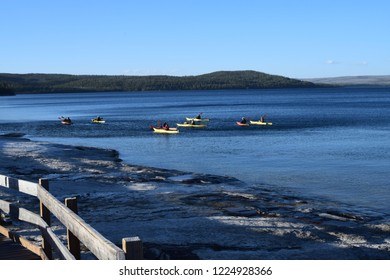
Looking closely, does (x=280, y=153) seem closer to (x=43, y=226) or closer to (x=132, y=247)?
(x=43, y=226)

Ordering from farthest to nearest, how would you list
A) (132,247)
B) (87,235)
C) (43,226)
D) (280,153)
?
(280,153), (43,226), (87,235), (132,247)

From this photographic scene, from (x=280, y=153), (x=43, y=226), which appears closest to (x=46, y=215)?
(x=43, y=226)

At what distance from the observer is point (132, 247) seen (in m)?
4.14

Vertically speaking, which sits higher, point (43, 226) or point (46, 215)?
point (46, 215)

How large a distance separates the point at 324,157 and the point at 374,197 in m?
13.6

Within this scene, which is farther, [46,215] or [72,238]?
[46,215]

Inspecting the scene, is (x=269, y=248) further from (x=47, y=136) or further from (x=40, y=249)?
(x=47, y=136)

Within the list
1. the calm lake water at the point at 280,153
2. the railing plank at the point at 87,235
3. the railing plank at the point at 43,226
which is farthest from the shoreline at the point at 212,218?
the railing plank at the point at 87,235

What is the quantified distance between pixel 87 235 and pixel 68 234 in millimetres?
1589

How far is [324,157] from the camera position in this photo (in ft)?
111

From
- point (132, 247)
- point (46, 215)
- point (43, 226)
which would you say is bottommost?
point (43, 226)

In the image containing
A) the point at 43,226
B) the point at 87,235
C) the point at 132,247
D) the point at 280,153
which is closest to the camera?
the point at 132,247

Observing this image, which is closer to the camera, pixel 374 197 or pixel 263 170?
pixel 374 197

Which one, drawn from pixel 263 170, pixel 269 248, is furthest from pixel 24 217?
pixel 263 170
